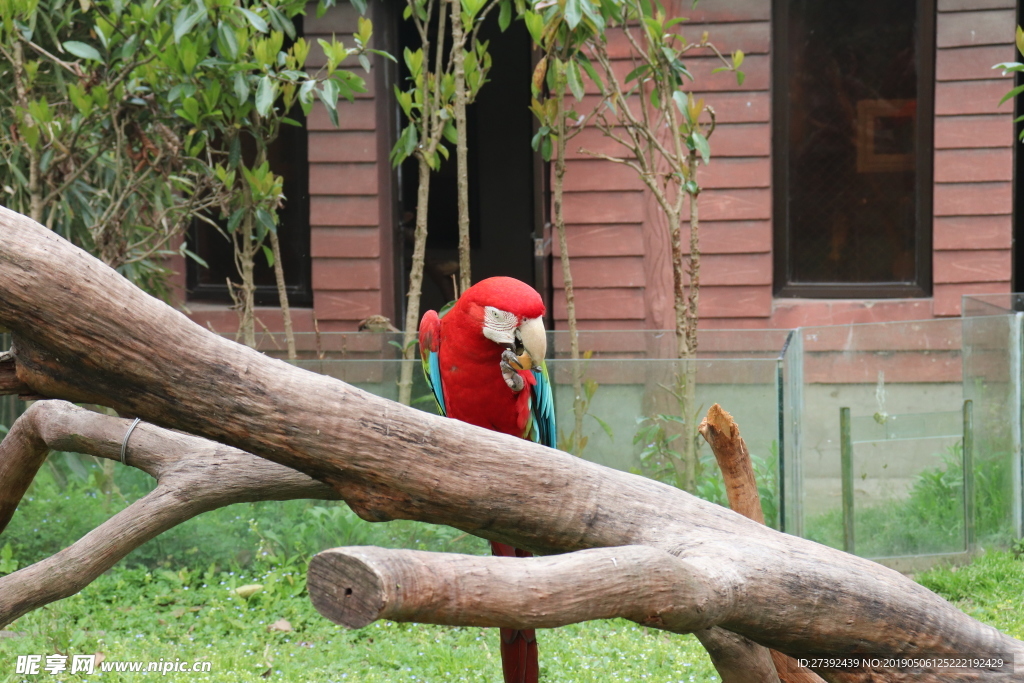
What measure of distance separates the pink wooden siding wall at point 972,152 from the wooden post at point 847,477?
1.33 metres

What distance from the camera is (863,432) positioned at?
354cm

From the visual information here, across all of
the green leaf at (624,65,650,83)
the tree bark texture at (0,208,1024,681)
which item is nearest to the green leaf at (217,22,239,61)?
the green leaf at (624,65,650,83)

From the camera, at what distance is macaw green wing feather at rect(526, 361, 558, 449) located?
2.49 m

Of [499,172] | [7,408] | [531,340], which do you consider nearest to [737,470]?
[531,340]

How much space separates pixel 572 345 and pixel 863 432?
1.19m

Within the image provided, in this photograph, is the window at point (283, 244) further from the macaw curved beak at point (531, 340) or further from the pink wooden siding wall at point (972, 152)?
the pink wooden siding wall at point (972, 152)

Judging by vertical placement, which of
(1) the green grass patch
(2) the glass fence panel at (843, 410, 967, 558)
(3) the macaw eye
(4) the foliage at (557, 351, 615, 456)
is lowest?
(1) the green grass patch

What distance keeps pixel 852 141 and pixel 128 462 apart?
388 cm

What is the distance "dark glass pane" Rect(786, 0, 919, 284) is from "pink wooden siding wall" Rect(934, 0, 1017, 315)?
0.19 m

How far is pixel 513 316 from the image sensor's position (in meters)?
2.08

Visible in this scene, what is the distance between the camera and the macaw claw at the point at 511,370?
216cm

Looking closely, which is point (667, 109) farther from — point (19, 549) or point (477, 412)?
point (19, 549)

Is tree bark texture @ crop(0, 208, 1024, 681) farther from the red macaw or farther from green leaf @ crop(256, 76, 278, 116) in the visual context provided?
green leaf @ crop(256, 76, 278, 116)

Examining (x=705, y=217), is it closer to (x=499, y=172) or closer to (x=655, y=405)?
(x=655, y=405)
